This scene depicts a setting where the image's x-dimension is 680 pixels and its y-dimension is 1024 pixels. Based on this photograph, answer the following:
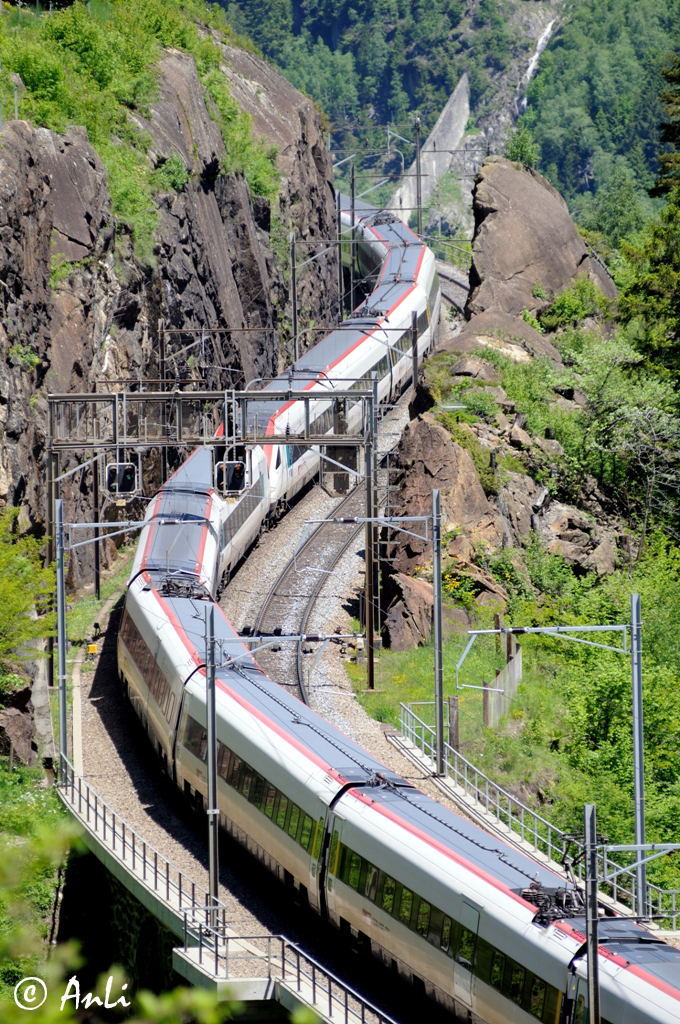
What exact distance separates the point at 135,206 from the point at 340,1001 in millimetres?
39792

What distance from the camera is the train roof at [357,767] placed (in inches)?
953

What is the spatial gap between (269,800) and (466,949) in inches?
242

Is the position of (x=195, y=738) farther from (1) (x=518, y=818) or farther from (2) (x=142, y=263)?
(2) (x=142, y=263)

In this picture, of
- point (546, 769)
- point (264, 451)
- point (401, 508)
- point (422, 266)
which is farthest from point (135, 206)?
point (546, 769)

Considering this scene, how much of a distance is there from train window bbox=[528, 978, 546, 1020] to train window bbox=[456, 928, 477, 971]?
4.62 ft

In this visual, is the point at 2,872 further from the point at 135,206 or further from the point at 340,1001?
the point at 135,206

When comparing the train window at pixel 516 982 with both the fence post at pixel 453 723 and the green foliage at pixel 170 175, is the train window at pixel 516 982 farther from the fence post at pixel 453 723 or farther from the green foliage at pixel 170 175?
the green foliage at pixel 170 175

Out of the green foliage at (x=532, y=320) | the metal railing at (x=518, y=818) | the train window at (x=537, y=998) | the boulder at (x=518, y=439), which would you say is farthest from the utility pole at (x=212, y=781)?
the green foliage at (x=532, y=320)

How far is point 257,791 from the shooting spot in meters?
28.6

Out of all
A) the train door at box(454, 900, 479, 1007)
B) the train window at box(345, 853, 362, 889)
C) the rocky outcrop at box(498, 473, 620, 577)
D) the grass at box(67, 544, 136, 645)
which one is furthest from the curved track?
the train door at box(454, 900, 479, 1007)

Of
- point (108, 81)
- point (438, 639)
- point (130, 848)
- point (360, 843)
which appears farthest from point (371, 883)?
point (108, 81)

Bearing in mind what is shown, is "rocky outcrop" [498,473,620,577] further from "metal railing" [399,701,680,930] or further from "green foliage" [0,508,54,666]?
"green foliage" [0,508,54,666]

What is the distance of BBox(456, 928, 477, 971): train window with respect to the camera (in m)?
23.1

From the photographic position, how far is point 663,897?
31219 mm
